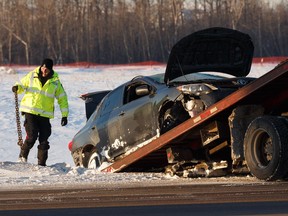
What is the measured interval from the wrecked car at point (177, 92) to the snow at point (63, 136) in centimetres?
76

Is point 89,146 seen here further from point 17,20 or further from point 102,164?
point 17,20

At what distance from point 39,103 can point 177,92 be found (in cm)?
310

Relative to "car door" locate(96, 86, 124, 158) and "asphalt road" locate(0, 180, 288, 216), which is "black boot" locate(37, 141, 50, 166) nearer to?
"car door" locate(96, 86, 124, 158)

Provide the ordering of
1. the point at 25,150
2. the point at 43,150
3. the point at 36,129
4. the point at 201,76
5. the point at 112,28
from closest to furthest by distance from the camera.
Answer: the point at 201,76, the point at 36,129, the point at 43,150, the point at 25,150, the point at 112,28

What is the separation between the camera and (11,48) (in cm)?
7319

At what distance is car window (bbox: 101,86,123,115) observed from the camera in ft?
43.0

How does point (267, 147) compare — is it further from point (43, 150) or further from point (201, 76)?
point (43, 150)

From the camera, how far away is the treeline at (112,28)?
74.0m

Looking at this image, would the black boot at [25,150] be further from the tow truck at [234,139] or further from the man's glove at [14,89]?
the tow truck at [234,139]

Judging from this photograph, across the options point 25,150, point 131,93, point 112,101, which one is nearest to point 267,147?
point 131,93

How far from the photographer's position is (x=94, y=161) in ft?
44.0

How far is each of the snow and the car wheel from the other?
1.60 feet

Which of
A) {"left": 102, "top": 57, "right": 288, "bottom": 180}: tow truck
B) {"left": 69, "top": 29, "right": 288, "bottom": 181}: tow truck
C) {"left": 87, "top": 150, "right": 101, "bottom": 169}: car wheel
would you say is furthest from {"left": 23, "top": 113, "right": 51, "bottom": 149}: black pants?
{"left": 102, "top": 57, "right": 288, "bottom": 180}: tow truck

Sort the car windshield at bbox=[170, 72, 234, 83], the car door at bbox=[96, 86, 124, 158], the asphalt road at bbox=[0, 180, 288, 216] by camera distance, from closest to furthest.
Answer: the asphalt road at bbox=[0, 180, 288, 216] → the car windshield at bbox=[170, 72, 234, 83] → the car door at bbox=[96, 86, 124, 158]
